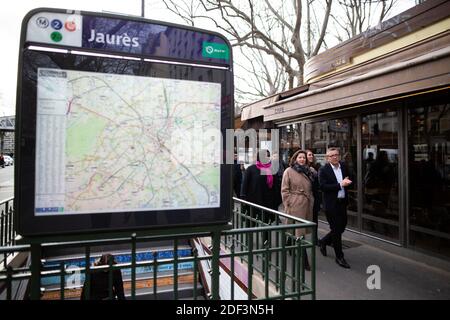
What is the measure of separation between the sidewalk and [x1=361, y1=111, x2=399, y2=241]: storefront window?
0.38 meters

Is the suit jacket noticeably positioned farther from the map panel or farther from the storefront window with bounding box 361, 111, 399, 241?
the map panel

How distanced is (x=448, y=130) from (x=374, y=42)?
2533mm

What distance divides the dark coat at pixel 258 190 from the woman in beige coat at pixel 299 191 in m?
0.81

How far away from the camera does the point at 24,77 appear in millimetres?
1677

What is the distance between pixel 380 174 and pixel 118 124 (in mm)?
5323

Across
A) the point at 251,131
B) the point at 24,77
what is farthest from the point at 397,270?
the point at 251,131

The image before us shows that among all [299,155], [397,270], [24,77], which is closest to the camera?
[24,77]

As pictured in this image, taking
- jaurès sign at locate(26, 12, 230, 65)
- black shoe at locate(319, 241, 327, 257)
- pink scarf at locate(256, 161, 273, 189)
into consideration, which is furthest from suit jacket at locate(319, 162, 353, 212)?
jaurès sign at locate(26, 12, 230, 65)

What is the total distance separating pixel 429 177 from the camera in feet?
16.6

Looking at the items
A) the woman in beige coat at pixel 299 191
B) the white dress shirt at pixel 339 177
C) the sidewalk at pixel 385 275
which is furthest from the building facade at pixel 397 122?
the woman in beige coat at pixel 299 191

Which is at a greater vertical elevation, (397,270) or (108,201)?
(108,201)

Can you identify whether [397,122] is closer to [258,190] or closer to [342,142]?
[342,142]

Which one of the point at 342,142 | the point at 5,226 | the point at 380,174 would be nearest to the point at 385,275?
the point at 380,174
